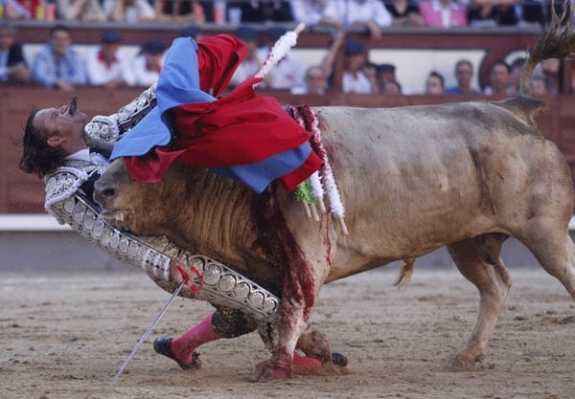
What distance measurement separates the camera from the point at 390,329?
5.65 m

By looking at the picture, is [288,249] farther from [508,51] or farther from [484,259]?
[508,51]

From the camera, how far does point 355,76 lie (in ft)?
30.1

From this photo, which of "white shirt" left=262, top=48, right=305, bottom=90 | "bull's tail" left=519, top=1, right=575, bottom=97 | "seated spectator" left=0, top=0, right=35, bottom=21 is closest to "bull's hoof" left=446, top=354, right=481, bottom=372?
"bull's tail" left=519, top=1, right=575, bottom=97

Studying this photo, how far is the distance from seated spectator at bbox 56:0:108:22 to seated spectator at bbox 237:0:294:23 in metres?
1.12

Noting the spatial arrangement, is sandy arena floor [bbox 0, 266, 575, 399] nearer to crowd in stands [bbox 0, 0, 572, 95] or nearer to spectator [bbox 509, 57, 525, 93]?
crowd in stands [bbox 0, 0, 572, 95]

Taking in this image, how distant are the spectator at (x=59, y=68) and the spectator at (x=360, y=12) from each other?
208 centimetres

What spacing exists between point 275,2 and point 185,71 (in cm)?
541

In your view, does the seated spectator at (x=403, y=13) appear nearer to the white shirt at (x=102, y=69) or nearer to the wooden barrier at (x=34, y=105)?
the wooden barrier at (x=34, y=105)

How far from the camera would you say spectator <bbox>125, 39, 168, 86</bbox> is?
882cm

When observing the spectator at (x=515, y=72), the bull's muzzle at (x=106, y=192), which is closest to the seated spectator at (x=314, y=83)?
the spectator at (x=515, y=72)

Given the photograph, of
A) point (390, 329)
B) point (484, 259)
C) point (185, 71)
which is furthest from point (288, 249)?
point (390, 329)

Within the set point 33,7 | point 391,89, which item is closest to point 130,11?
point 33,7

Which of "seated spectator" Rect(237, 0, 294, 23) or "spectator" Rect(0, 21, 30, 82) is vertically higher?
"seated spectator" Rect(237, 0, 294, 23)

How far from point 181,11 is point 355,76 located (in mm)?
1515
